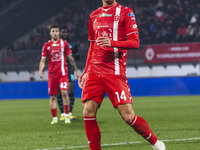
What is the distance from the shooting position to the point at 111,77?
4832 mm

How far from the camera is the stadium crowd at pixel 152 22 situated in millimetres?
24500

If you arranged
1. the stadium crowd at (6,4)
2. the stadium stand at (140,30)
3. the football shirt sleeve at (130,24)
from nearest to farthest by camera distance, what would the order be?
1. the football shirt sleeve at (130,24)
2. the stadium stand at (140,30)
3. the stadium crowd at (6,4)

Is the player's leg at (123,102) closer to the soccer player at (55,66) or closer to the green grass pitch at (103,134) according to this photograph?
the green grass pitch at (103,134)

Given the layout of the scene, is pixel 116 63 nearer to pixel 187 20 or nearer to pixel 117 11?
pixel 117 11

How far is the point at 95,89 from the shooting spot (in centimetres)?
484

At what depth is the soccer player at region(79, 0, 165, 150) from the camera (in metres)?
4.77

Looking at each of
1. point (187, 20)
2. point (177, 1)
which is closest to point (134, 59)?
point (187, 20)

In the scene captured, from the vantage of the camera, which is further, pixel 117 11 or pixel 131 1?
pixel 131 1

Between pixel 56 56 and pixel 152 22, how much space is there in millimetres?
17314

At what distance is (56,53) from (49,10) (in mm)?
21698

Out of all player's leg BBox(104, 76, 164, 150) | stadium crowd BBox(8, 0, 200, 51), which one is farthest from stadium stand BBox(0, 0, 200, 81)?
player's leg BBox(104, 76, 164, 150)

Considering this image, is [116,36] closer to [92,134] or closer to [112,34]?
[112,34]

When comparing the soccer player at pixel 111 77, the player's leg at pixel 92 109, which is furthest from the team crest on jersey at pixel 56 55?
the player's leg at pixel 92 109

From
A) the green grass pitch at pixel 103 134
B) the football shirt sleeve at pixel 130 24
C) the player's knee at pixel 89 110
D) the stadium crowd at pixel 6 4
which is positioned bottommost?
the green grass pitch at pixel 103 134
